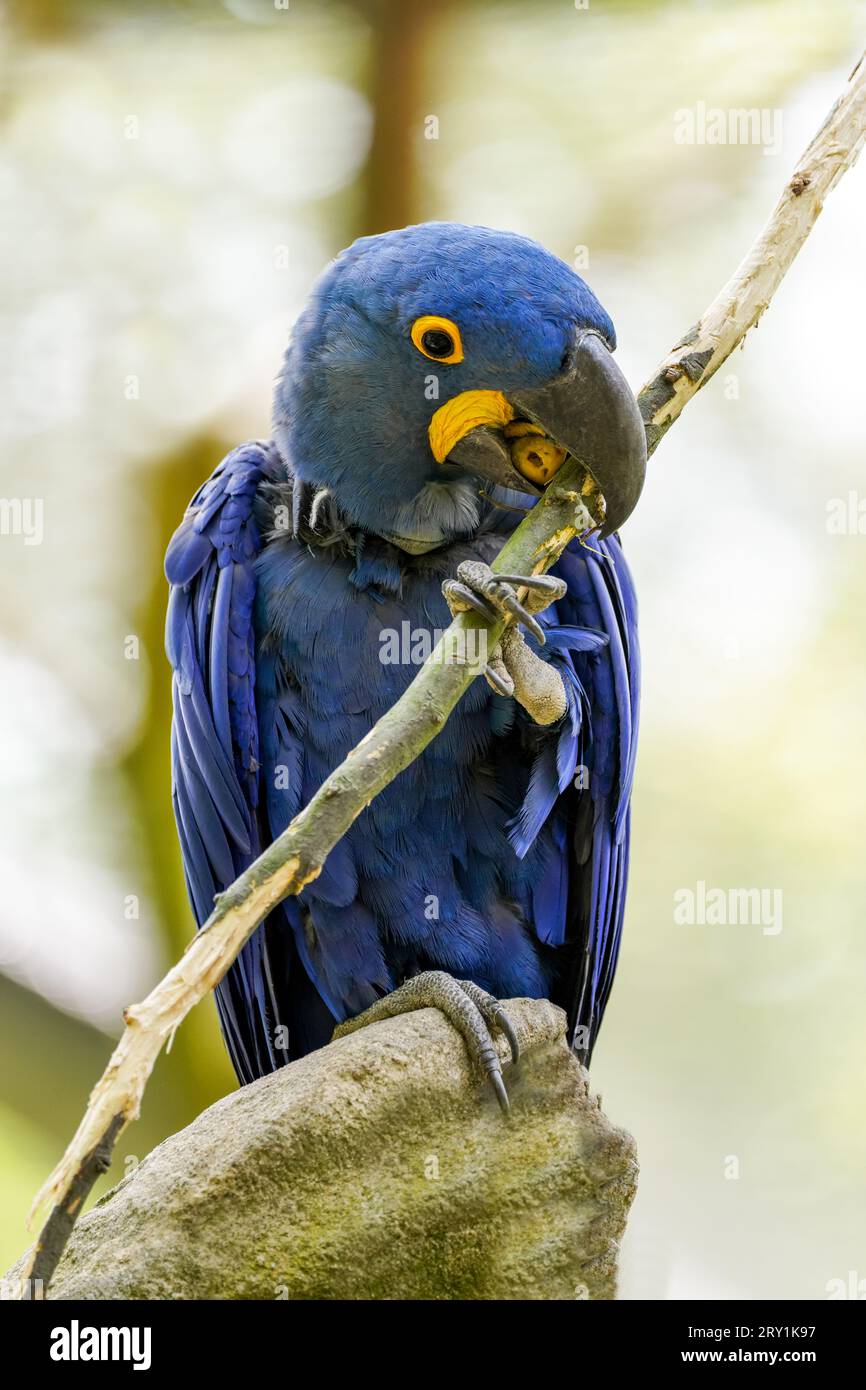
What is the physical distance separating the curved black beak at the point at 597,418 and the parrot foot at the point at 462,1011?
1.07 metres

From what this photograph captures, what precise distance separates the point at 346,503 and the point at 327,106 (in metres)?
2.81

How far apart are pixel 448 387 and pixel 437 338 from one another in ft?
0.35

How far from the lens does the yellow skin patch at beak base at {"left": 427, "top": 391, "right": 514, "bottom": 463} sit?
2.82m

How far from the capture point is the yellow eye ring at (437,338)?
2803mm

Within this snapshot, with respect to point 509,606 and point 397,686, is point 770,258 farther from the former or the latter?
point 397,686

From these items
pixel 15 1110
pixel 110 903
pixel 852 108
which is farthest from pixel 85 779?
pixel 852 108

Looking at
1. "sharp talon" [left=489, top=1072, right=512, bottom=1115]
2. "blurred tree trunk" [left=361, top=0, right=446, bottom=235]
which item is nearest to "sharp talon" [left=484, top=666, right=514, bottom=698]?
"sharp talon" [left=489, top=1072, right=512, bottom=1115]

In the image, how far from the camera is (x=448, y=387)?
2869mm

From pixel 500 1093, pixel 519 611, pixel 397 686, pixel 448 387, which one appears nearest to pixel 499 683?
pixel 519 611

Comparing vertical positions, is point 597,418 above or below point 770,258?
below

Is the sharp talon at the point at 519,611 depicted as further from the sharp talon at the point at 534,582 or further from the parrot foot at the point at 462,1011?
the parrot foot at the point at 462,1011

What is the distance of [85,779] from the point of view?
5.16m

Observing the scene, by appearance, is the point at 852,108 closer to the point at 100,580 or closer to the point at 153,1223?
the point at 153,1223

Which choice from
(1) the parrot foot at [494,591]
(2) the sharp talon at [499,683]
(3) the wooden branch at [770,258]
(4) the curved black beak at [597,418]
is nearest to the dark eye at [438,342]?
(4) the curved black beak at [597,418]
